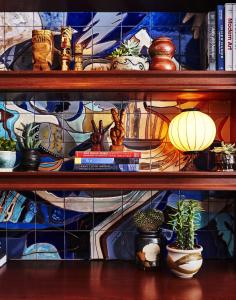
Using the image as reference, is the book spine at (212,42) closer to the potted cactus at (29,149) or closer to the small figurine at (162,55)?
the small figurine at (162,55)

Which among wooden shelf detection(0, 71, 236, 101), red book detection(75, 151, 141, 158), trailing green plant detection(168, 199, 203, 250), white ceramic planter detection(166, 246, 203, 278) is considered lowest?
white ceramic planter detection(166, 246, 203, 278)

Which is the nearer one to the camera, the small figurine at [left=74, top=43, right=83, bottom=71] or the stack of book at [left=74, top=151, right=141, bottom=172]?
the stack of book at [left=74, top=151, right=141, bottom=172]

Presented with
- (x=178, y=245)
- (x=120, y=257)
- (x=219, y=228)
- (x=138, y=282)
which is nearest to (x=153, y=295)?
(x=138, y=282)

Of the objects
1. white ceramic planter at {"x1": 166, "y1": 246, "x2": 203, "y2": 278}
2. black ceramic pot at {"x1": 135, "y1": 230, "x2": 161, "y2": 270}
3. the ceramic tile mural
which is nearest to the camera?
white ceramic planter at {"x1": 166, "y1": 246, "x2": 203, "y2": 278}

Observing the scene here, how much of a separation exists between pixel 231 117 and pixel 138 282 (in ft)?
2.72

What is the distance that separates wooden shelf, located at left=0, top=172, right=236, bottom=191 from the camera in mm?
1438

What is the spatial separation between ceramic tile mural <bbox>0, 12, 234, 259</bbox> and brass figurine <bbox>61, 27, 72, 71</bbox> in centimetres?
15

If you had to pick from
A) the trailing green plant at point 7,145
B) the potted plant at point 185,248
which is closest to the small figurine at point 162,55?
the potted plant at point 185,248

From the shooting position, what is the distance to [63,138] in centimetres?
174

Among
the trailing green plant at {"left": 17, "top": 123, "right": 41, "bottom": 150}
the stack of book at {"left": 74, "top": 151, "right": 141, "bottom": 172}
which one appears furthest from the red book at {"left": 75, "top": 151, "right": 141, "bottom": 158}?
the trailing green plant at {"left": 17, "top": 123, "right": 41, "bottom": 150}

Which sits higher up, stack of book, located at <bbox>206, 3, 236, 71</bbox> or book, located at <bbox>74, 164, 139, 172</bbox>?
stack of book, located at <bbox>206, 3, 236, 71</bbox>

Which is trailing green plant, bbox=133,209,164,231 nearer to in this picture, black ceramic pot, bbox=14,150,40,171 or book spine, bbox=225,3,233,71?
black ceramic pot, bbox=14,150,40,171

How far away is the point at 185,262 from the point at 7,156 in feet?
2.67

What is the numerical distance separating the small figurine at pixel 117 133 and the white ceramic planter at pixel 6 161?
1.35ft
